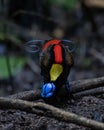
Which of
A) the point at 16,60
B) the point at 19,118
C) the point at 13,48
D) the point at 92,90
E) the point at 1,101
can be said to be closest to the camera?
the point at 1,101

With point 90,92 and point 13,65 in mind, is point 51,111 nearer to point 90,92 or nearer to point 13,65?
point 90,92

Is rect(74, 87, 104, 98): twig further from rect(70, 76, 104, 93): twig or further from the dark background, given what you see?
the dark background

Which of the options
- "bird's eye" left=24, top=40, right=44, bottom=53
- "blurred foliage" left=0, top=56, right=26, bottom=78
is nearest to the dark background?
"blurred foliage" left=0, top=56, right=26, bottom=78

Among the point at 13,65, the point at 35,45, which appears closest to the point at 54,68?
the point at 35,45

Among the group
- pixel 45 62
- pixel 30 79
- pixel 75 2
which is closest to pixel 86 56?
pixel 30 79

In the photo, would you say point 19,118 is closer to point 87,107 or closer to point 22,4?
point 87,107

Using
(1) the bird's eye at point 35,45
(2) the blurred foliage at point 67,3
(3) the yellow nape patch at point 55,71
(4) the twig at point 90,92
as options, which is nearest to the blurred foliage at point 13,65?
(2) the blurred foliage at point 67,3
